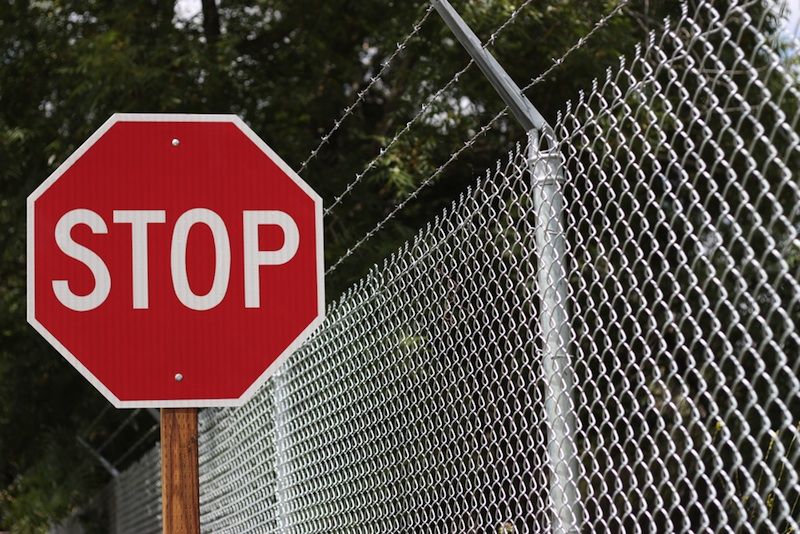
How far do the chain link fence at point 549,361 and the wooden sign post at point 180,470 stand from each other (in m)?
0.67

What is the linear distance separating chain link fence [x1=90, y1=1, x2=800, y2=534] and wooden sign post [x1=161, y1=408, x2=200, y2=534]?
67cm

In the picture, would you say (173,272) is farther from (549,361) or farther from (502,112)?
(549,361)

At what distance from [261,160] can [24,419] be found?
10.9 meters

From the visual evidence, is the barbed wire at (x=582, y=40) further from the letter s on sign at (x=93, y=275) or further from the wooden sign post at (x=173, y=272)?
the letter s on sign at (x=93, y=275)

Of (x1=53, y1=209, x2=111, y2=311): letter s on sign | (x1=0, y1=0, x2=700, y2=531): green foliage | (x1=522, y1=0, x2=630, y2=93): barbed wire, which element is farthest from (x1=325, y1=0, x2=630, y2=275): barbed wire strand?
(x1=0, y1=0, x2=700, y2=531): green foliage

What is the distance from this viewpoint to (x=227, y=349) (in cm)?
332

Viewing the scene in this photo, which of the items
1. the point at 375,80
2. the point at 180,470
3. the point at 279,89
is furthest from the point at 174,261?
the point at 279,89

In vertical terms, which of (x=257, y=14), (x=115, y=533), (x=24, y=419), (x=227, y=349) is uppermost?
(x=257, y=14)

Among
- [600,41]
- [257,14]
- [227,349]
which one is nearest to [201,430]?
[227,349]

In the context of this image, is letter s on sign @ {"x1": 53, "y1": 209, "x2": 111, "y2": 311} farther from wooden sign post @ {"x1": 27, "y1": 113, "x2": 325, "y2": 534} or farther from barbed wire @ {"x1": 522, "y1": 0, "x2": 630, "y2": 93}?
barbed wire @ {"x1": 522, "y1": 0, "x2": 630, "y2": 93}

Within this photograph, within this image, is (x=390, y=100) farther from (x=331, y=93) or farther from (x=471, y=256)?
(x=471, y=256)

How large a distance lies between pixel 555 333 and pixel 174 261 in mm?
1118

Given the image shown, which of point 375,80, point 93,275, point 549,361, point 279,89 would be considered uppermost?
point 279,89

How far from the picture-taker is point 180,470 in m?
3.30
